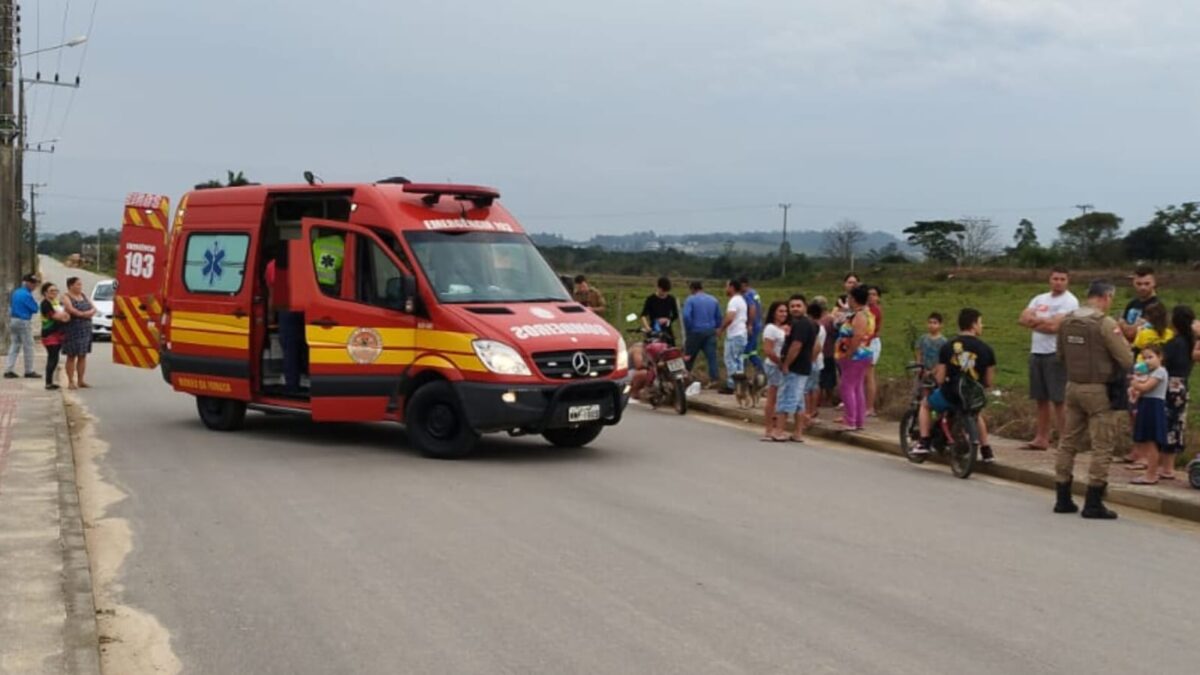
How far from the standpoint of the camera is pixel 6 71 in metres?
28.3

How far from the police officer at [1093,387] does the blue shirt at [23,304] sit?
17202mm

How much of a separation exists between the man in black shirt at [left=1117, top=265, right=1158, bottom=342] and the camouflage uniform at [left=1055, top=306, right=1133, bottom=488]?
1.72m

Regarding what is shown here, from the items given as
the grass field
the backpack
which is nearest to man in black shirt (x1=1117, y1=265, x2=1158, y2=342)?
the backpack

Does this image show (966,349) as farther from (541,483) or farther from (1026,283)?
(1026,283)

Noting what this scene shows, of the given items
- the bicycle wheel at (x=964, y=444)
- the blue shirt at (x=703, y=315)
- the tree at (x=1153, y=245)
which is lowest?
the bicycle wheel at (x=964, y=444)

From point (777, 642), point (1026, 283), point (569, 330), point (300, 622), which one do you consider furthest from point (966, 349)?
point (1026, 283)

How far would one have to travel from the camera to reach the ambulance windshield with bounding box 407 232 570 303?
43.1 ft

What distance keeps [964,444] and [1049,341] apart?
62.7 inches

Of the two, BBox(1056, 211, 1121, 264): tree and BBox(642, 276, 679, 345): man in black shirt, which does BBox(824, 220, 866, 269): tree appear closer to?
BBox(1056, 211, 1121, 264): tree

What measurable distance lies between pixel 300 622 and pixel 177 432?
910 centimetres

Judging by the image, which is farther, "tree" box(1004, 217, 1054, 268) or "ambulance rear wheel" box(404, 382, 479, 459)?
"tree" box(1004, 217, 1054, 268)

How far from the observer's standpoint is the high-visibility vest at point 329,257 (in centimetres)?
1366

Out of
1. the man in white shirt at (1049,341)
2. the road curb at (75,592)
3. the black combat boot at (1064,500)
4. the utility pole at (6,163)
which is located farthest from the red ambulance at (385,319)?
the utility pole at (6,163)

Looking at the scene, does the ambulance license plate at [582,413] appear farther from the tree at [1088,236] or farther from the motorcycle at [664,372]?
the tree at [1088,236]
